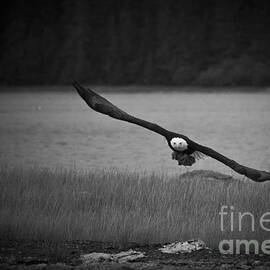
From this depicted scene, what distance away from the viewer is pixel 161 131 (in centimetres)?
454

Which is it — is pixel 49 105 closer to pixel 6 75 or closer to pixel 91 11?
pixel 6 75

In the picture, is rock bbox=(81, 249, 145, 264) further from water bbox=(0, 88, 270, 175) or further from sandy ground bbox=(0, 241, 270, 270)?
water bbox=(0, 88, 270, 175)

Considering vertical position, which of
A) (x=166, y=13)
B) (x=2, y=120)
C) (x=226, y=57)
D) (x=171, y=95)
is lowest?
(x=2, y=120)

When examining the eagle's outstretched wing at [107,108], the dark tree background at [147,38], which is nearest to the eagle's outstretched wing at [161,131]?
the eagle's outstretched wing at [107,108]

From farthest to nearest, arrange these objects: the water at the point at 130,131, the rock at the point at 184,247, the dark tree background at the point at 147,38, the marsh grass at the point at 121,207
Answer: the dark tree background at the point at 147,38 < the water at the point at 130,131 < the marsh grass at the point at 121,207 < the rock at the point at 184,247

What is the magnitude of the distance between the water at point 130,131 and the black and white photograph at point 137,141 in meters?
0.06

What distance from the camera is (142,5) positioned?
47.3 m

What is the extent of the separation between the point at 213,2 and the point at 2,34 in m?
15.1

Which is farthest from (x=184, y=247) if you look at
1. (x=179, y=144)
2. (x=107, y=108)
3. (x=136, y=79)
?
(x=136, y=79)

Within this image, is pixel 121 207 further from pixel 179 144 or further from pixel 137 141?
pixel 137 141

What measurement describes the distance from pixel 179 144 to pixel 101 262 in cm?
93

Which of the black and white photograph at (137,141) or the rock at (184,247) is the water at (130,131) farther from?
the rock at (184,247)

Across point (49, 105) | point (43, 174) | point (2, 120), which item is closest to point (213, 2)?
point (49, 105)

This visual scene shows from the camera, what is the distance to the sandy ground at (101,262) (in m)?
4.32
